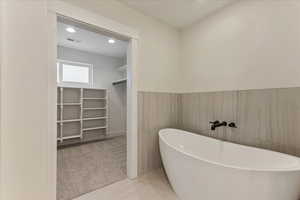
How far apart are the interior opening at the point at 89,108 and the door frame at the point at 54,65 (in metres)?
A: 0.20

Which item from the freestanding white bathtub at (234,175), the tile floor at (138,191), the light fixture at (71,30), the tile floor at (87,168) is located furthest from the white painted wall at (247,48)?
the light fixture at (71,30)

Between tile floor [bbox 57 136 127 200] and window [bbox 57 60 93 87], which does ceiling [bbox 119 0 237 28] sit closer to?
tile floor [bbox 57 136 127 200]

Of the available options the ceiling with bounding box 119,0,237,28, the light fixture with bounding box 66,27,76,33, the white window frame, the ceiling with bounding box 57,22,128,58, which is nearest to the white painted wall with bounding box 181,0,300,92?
the ceiling with bounding box 119,0,237,28

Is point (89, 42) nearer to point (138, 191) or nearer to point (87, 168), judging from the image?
point (87, 168)

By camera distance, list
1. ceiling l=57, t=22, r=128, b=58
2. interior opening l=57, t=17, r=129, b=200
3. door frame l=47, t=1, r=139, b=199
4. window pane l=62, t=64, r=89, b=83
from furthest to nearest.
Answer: window pane l=62, t=64, r=89, b=83 → ceiling l=57, t=22, r=128, b=58 → interior opening l=57, t=17, r=129, b=200 → door frame l=47, t=1, r=139, b=199

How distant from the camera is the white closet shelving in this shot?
3469 millimetres

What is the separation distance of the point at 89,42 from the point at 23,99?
9.46 ft

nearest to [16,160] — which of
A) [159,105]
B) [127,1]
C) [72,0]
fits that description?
[72,0]

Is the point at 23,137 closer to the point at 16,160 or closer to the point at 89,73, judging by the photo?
the point at 16,160

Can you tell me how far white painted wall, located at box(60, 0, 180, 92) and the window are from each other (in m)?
2.55

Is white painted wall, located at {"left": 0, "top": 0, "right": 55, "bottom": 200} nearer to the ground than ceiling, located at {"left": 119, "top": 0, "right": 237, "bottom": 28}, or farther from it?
nearer to the ground

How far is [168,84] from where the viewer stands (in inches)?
102

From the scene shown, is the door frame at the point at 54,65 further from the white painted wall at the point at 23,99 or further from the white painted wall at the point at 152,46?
the white painted wall at the point at 23,99

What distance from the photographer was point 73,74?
394 centimetres
